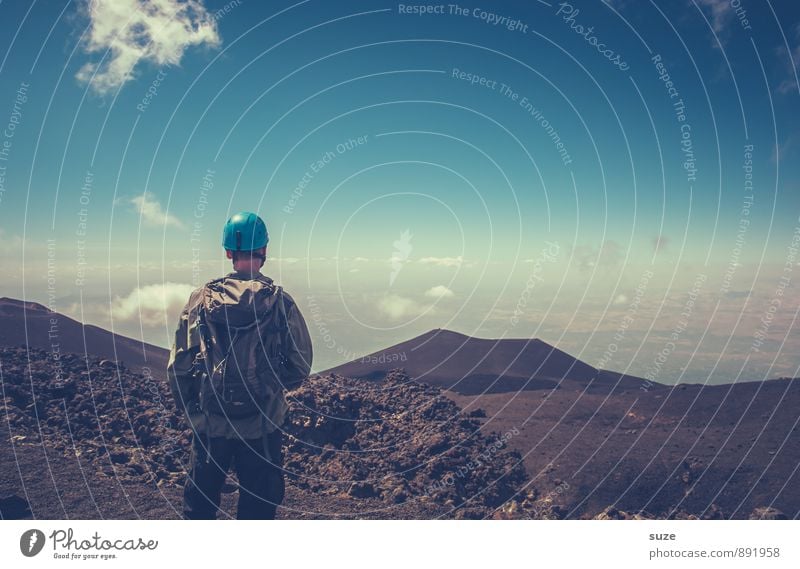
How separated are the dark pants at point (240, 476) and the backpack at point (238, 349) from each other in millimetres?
415

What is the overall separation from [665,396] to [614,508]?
577 cm

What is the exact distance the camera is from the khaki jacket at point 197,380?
6969 millimetres

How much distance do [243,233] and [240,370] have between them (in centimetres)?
166

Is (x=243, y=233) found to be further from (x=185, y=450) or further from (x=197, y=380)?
(x=185, y=450)

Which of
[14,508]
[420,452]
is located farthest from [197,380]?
[420,452]

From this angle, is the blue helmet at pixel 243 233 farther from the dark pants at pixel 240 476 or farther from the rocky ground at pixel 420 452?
the rocky ground at pixel 420 452

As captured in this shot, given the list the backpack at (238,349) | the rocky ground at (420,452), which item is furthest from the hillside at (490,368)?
the backpack at (238,349)

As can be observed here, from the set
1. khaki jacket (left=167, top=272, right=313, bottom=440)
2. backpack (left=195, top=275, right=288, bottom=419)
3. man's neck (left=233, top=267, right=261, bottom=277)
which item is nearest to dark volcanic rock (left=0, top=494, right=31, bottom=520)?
khaki jacket (left=167, top=272, right=313, bottom=440)

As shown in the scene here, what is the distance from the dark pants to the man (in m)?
0.01

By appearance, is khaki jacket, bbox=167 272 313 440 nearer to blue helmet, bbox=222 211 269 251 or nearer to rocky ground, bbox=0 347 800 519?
blue helmet, bbox=222 211 269 251

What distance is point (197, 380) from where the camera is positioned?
7043 mm

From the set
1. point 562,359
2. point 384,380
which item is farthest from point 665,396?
point 384,380

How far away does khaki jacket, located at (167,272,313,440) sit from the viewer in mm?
6969

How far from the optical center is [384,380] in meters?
17.2
